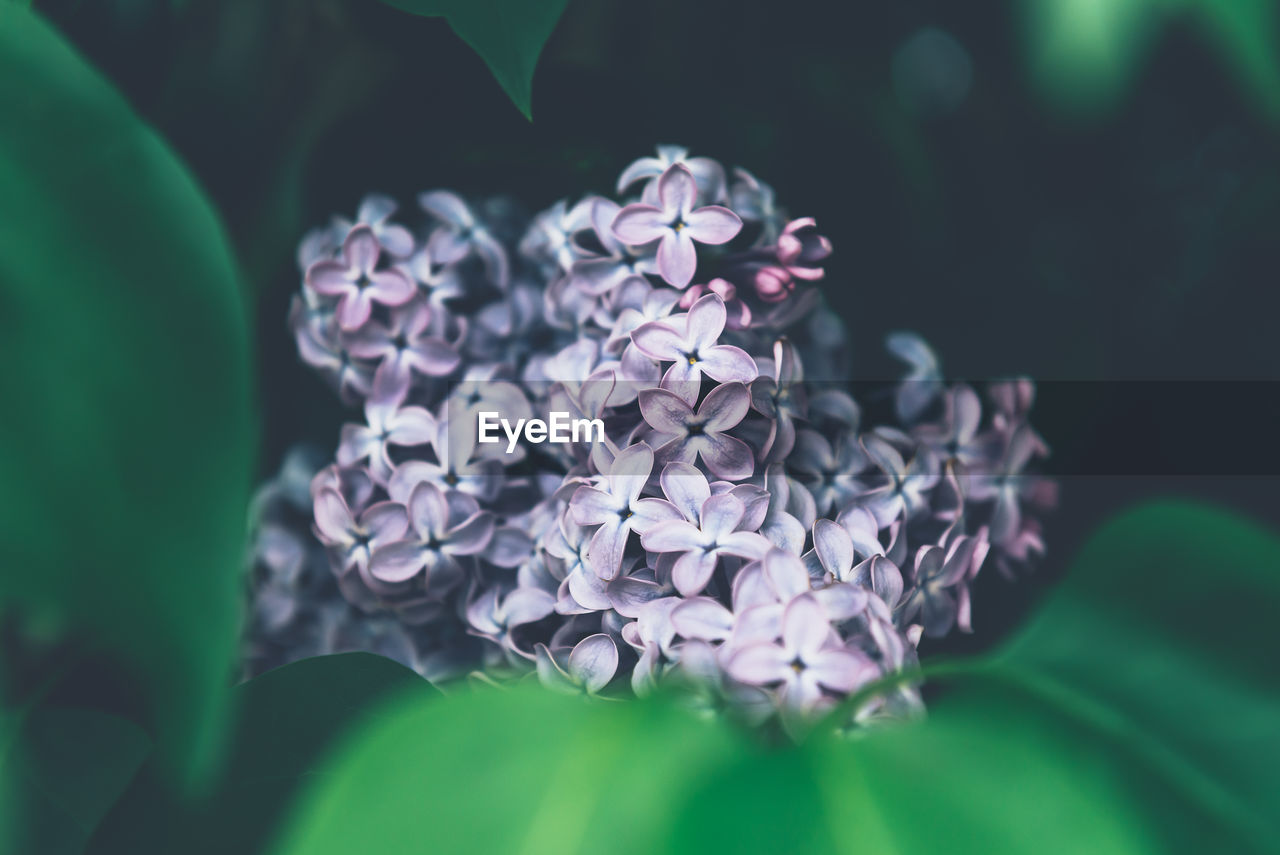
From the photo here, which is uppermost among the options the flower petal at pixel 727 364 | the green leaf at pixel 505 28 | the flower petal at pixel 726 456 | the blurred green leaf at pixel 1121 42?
the blurred green leaf at pixel 1121 42

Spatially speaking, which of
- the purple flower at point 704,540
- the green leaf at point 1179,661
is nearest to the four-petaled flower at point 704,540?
the purple flower at point 704,540

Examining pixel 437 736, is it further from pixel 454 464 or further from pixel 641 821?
pixel 454 464

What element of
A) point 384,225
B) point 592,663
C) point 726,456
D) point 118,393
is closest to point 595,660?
point 592,663

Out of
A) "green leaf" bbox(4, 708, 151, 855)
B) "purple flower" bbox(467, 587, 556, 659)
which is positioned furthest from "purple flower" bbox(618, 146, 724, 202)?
"green leaf" bbox(4, 708, 151, 855)

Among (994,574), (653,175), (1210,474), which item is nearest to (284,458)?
(653,175)

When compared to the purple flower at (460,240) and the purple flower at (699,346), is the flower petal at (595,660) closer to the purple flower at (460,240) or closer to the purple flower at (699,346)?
the purple flower at (699,346)

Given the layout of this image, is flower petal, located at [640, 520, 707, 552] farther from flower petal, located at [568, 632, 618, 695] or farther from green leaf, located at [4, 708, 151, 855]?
green leaf, located at [4, 708, 151, 855]

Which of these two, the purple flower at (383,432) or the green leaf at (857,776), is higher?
the purple flower at (383,432)
